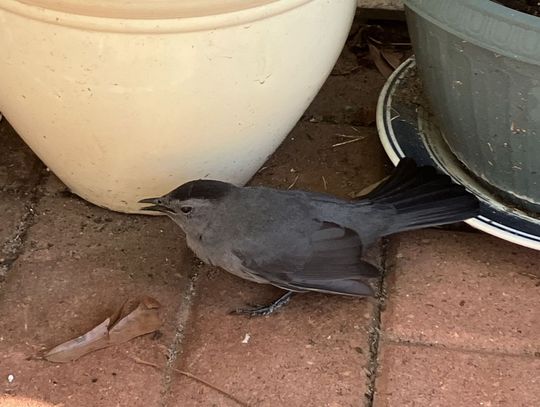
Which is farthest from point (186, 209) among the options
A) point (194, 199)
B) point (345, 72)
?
point (345, 72)

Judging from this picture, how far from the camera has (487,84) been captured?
4.87ft

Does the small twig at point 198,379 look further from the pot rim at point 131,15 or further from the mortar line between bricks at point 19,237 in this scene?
the pot rim at point 131,15

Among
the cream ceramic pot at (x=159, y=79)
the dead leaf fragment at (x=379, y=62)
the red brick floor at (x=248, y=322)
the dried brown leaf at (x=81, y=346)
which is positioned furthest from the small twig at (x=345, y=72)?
the dried brown leaf at (x=81, y=346)

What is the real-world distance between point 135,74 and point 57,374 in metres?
0.51

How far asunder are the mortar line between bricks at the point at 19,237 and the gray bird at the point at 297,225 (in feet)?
0.92

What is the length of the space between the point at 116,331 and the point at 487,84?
0.75 m

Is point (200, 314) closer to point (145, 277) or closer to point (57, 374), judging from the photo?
point (145, 277)

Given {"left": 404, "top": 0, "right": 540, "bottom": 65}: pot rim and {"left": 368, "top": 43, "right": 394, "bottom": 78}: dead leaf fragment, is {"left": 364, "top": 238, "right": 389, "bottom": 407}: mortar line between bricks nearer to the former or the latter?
{"left": 404, "top": 0, "right": 540, "bottom": 65}: pot rim

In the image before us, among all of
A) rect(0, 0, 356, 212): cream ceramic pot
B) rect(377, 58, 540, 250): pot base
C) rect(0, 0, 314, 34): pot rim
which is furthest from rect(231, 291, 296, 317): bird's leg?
rect(0, 0, 314, 34): pot rim

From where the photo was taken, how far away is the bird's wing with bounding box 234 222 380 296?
150 cm

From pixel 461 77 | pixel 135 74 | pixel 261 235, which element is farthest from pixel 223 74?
pixel 461 77

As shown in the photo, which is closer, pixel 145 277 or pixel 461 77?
pixel 461 77

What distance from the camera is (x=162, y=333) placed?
1.54m

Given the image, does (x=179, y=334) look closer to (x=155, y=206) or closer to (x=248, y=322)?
(x=248, y=322)
